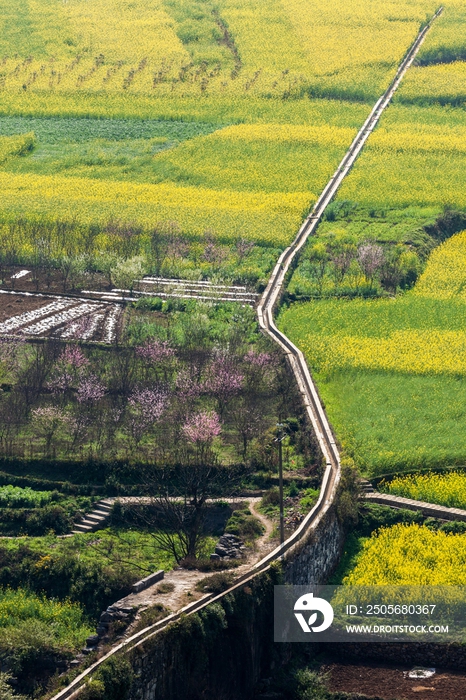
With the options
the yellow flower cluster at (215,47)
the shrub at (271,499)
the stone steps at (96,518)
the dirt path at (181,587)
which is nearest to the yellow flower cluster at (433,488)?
the shrub at (271,499)

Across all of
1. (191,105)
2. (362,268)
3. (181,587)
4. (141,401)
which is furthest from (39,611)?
(191,105)

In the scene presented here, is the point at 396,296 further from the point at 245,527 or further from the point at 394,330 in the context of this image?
the point at 245,527

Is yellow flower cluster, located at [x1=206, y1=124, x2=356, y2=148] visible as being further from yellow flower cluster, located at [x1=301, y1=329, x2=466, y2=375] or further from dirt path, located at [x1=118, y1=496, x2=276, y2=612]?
dirt path, located at [x1=118, y1=496, x2=276, y2=612]

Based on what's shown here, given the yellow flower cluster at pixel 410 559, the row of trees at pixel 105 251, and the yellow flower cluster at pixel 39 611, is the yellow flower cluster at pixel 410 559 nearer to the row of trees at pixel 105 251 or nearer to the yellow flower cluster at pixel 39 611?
the yellow flower cluster at pixel 39 611

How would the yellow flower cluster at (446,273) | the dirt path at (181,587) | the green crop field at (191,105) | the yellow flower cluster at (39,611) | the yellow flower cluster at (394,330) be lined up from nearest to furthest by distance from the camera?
the dirt path at (181,587) → the yellow flower cluster at (39,611) → the yellow flower cluster at (394,330) → the yellow flower cluster at (446,273) → the green crop field at (191,105)

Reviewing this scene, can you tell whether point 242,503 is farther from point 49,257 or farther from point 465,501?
point 49,257

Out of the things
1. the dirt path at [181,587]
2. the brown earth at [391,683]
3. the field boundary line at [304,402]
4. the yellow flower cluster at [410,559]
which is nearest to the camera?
the field boundary line at [304,402]

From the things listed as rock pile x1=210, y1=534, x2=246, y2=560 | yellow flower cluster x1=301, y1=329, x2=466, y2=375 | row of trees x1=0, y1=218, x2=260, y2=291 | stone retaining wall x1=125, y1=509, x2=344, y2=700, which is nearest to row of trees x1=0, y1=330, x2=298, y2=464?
yellow flower cluster x1=301, y1=329, x2=466, y2=375

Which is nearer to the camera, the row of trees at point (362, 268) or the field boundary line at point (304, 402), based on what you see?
the field boundary line at point (304, 402)
